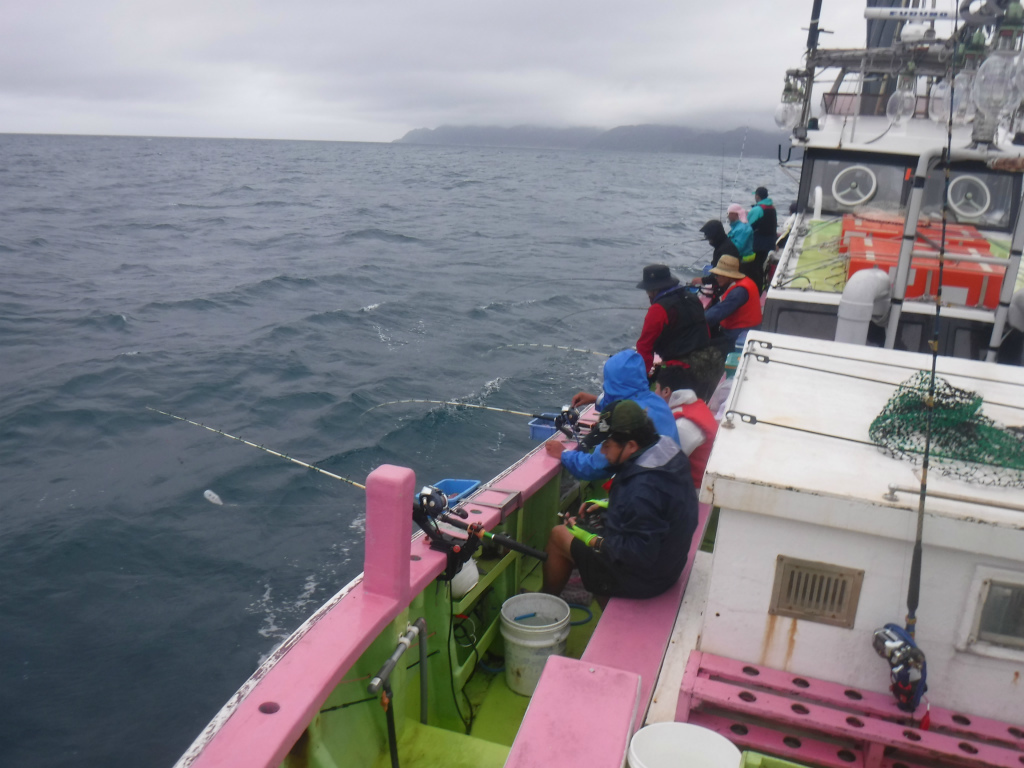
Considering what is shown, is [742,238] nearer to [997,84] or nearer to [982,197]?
[982,197]

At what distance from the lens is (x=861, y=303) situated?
4.94 meters

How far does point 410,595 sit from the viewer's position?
3350 mm

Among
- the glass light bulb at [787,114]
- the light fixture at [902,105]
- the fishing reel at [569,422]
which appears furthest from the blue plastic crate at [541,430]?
the glass light bulb at [787,114]

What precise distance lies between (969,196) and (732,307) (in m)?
3.77

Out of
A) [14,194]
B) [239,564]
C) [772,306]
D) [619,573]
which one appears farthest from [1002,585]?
[14,194]

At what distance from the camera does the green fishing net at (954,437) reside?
277cm

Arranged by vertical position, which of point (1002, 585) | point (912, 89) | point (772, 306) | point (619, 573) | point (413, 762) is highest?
point (912, 89)

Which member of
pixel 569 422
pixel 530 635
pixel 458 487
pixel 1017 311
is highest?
pixel 1017 311

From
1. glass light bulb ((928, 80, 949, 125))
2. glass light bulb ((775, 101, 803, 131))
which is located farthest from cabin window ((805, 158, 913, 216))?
glass light bulb ((775, 101, 803, 131))

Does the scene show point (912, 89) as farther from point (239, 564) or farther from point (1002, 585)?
point (239, 564)

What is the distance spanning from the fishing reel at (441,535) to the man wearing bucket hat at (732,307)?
11.7 feet

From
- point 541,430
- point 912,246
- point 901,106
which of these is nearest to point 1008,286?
point 912,246

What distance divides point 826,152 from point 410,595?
27.6 ft

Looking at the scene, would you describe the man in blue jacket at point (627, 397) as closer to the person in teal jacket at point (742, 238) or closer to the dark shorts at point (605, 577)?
the dark shorts at point (605, 577)
